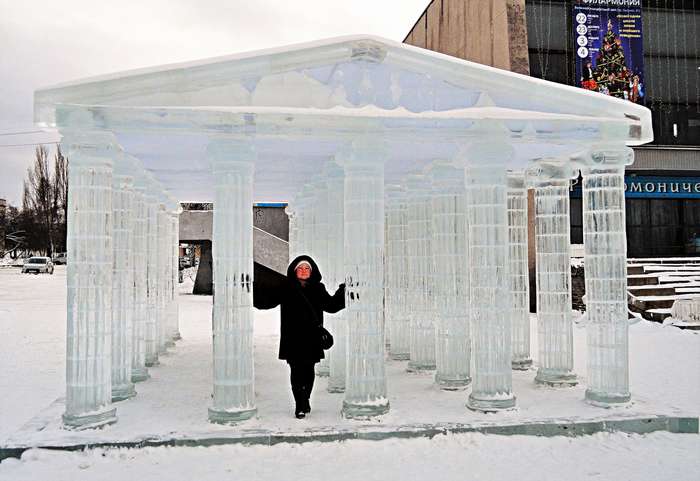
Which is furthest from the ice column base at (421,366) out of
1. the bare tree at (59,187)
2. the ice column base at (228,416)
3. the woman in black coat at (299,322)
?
the bare tree at (59,187)

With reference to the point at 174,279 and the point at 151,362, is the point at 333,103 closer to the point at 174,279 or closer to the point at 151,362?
the point at 151,362

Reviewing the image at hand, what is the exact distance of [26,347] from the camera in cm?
1572

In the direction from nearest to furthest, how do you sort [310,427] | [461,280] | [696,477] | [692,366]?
[696,477]
[310,427]
[461,280]
[692,366]

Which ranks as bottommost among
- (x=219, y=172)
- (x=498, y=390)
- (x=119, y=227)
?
(x=498, y=390)

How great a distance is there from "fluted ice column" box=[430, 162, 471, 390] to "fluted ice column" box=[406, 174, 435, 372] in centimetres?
88

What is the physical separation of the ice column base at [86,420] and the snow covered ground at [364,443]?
0.54ft

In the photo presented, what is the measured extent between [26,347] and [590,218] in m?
13.4

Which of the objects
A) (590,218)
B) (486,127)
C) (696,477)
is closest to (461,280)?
(590,218)

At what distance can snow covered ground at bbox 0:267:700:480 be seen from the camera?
6.38 metres

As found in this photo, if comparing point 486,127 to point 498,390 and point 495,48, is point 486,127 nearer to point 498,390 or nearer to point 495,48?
point 498,390

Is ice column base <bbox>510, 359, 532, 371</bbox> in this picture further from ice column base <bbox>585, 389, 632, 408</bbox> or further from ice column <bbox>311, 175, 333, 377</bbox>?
ice column <bbox>311, 175, 333, 377</bbox>

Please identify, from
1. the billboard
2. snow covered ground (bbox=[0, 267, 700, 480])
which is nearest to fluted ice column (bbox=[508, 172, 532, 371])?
snow covered ground (bbox=[0, 267, 700, 480])

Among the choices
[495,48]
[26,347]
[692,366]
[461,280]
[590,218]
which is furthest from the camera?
[495,48]

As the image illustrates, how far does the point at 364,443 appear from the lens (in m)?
7.11
